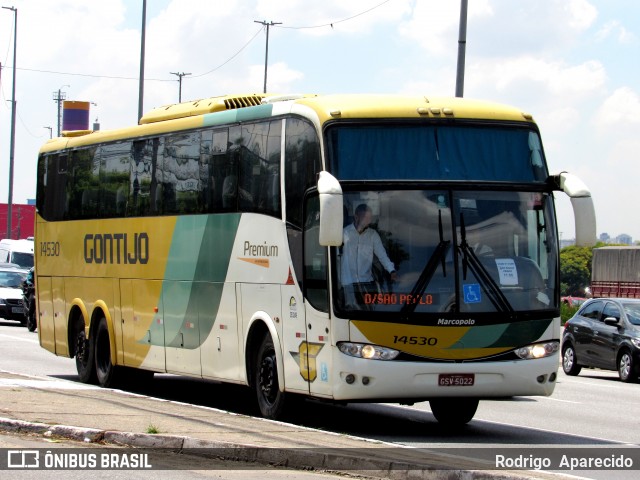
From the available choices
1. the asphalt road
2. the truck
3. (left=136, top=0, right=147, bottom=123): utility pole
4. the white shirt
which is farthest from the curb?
the truck

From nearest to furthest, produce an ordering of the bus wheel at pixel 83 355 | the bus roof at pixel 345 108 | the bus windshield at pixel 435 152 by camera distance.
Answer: the bus windshield at pixel 435 152
the bus roof at pixel 345 108
the bus wheel at pixel 83 355

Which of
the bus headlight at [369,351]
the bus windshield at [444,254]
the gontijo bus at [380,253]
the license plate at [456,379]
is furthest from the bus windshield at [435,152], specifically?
the license plate at [456,379]

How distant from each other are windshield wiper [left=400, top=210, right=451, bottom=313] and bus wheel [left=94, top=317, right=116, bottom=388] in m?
7.63

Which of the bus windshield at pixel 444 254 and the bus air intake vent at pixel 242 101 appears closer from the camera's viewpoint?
the bus windshield at pixel 444 254

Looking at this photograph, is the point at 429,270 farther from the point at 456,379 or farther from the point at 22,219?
the point at 22,219

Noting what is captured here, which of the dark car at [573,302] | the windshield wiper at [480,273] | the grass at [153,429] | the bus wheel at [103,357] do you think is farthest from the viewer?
the dark car at [573,302]

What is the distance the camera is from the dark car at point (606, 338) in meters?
25.5

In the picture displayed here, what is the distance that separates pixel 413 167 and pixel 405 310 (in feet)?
5.00

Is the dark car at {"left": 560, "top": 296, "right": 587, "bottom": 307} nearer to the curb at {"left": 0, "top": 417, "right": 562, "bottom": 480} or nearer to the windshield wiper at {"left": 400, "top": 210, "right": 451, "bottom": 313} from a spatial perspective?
the windshield wiper at {"left": 400, "top": 210, "right": 451, "bottom": 313}

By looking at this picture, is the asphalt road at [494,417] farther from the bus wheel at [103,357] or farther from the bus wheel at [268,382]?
the bus wheel at [103,357]

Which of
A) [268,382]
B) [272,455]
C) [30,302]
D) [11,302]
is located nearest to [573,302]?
[11,302]

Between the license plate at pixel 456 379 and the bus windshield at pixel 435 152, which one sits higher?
the bus windshield at pixel 435 152

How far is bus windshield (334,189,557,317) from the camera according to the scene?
1384 centimetres

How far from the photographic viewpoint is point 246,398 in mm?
19625
